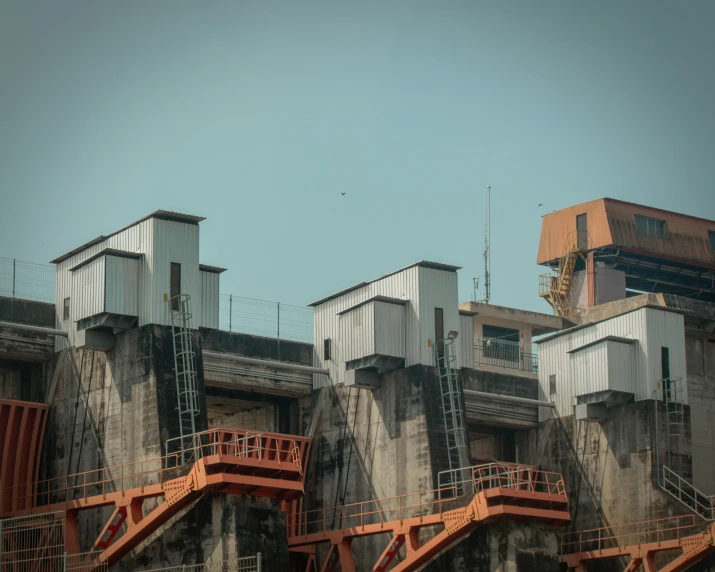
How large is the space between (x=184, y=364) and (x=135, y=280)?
131 inches

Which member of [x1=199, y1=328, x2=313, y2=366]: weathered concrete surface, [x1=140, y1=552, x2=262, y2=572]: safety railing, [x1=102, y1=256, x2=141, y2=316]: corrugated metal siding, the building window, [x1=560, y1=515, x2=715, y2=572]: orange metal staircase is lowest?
[x1=140, y1=552, x2=262, y2=572]: safety railing

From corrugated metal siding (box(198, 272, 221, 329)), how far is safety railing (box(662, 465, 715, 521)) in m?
18.3

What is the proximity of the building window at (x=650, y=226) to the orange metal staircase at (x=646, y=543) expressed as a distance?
24.0 meters

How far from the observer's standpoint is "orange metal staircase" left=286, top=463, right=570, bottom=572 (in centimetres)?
4903

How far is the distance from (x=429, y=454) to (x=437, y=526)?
2560mm

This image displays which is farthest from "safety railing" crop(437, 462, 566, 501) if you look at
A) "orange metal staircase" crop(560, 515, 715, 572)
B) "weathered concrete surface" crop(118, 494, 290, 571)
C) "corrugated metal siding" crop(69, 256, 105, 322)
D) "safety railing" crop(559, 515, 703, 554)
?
"corrugated metal siding" crop(69, 256, 105, 322)

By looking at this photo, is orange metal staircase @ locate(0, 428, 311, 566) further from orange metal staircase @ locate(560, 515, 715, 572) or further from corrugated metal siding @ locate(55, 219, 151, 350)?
orange metal staircase @ locate(560, 515, 715, 572)

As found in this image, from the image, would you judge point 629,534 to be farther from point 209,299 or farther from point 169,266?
point 169,266

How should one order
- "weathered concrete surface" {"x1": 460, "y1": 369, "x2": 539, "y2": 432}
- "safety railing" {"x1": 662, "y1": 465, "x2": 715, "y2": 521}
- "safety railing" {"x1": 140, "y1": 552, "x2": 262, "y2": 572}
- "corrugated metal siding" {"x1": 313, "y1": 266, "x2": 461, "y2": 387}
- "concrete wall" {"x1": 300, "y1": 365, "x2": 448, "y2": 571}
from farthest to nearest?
"weathered concrete surface" {"x1": 460, "y1": 369, "x2": 539, "y2": 432} < "safety railing" {"x1": 662, "y1": 465, "x2": 715, "y2": 521} < "corrugated metal siding" {"x1": 313, "y1": 266, "x2": 461, "y2": 387} < "concrete wall" {"x1": 300, "y1": 365, "x2": 448, "y2": 571} < "safety railing" {"x1": 140, "y1": 552, "x2": 262, "y2": 572}

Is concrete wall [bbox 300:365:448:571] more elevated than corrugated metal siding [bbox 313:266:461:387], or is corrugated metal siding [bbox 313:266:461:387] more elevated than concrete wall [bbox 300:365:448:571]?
corrugated metal siding [bbox 313:266:461:387]

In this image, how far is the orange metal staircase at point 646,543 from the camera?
5456 centimetres

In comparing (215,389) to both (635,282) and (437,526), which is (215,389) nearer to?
(437,526)

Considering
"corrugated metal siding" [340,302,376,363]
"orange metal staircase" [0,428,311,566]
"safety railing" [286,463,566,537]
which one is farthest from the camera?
"corrugated metal siding" [340,302,376,363]

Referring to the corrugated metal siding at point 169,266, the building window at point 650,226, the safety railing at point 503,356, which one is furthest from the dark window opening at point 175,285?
the building window at point 650,226
